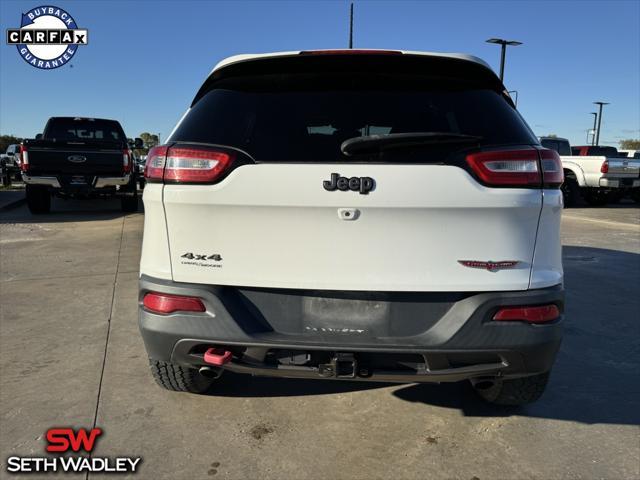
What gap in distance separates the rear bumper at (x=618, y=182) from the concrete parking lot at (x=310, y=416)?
11654 millimetres

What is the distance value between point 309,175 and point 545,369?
1.35 meters

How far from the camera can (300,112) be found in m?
2.23

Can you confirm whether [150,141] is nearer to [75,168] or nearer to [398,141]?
[75,168]

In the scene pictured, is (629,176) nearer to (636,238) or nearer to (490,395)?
(636,238)

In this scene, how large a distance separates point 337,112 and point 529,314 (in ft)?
4.00

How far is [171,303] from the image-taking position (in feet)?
7.02

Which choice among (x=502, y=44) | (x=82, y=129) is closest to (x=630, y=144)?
(x=502, y=44)

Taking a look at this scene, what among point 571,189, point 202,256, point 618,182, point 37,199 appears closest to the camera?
point 202,256

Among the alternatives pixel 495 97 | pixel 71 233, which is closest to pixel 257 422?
pixel 495 97

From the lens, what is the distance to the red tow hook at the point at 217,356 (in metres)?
2.12

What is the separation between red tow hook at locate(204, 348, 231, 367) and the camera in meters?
2.12

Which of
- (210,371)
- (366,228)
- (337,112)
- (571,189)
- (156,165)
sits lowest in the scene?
(210,371)

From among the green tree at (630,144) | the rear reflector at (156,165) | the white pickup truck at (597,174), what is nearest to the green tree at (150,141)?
the rear reflector at (156,165)

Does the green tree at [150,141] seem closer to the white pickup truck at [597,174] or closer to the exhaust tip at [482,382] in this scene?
the exhaust tip at [482,382]
